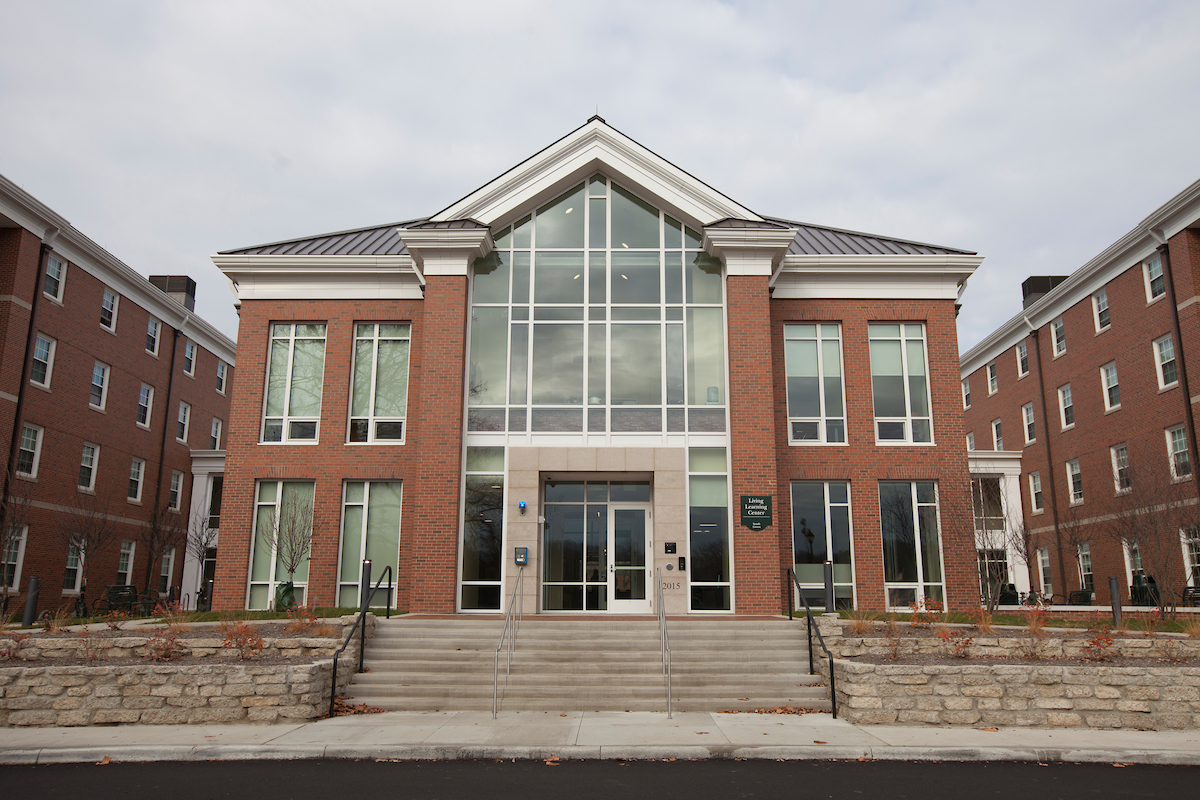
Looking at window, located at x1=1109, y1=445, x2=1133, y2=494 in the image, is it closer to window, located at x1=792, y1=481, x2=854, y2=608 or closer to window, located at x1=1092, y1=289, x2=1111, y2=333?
window, located at x1=1092, y1=289, x2=1111, y2=333

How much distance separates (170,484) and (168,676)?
25.1 meters

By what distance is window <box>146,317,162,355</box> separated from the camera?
106 feet

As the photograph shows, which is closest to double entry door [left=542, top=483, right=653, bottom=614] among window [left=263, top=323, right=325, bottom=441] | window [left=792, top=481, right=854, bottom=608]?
window [left=792, top=481, right=854, bottom=608]

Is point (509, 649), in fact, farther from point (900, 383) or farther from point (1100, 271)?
point (1100, 271)

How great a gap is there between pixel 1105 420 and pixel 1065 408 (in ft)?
9.44

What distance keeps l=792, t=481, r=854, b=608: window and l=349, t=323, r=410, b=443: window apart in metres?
9.75

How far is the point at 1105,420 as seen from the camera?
28.8 meters

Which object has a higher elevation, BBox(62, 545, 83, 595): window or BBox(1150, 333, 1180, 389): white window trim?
BBox(1150, 333, 1180, 389): white window trim

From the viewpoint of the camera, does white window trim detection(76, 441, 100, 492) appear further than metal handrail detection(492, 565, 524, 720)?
Yes

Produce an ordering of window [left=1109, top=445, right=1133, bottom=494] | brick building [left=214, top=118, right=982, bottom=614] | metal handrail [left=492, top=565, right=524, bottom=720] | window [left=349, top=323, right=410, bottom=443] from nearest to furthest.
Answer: metal handrail [left=492, top=565, right=524, bottom=720]
brick building [left=214, top=118, right=982, bottom=614]
window [left=349, top=323, right=410, bottom=443]
window [left=1109, top=445, right=1133, bottom=494]

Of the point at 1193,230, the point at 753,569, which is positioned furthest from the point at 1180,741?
the point at 1193,230

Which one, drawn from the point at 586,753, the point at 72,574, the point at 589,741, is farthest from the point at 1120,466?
the point at 72,574

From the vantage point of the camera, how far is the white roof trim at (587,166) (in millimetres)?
19391

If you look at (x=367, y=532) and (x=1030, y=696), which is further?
(x=367, y=532)
